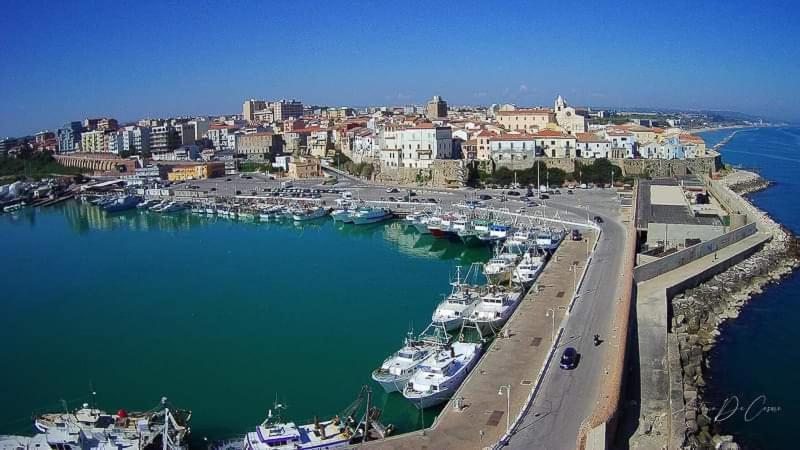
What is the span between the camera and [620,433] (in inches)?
314

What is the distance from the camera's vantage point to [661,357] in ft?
33.0

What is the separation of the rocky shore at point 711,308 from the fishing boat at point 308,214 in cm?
1551

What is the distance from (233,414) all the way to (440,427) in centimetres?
331

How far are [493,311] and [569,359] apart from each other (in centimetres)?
330

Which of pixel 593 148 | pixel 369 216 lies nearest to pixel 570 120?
pixel 593 148

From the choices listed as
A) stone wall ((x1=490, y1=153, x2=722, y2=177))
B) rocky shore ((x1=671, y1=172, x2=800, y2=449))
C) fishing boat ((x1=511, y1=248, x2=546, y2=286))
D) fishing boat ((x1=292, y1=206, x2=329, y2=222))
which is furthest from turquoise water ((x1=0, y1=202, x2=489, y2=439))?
stone wall ((x1=490, y1=153, x2=722, y2=177))

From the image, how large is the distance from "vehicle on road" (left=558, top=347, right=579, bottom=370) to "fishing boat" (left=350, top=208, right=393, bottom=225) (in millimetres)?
16488

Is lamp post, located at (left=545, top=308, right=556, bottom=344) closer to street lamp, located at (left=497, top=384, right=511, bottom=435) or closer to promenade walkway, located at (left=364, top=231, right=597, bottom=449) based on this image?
promenade walkway, located at (left=364, top=231, right=597, bottom=449)

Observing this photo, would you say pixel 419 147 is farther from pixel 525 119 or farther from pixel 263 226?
pixel 525 119

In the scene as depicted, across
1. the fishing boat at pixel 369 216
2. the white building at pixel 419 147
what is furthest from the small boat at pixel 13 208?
the fishing boat at pixel 369 216

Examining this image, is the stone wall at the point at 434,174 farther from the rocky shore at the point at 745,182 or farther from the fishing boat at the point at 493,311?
the fishing boat at the point at 493,311

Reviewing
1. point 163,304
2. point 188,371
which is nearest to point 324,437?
point 188,371

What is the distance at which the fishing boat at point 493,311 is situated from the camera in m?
11.9

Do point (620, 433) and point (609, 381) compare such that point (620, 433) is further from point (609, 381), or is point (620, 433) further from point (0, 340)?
point (0, 340)
